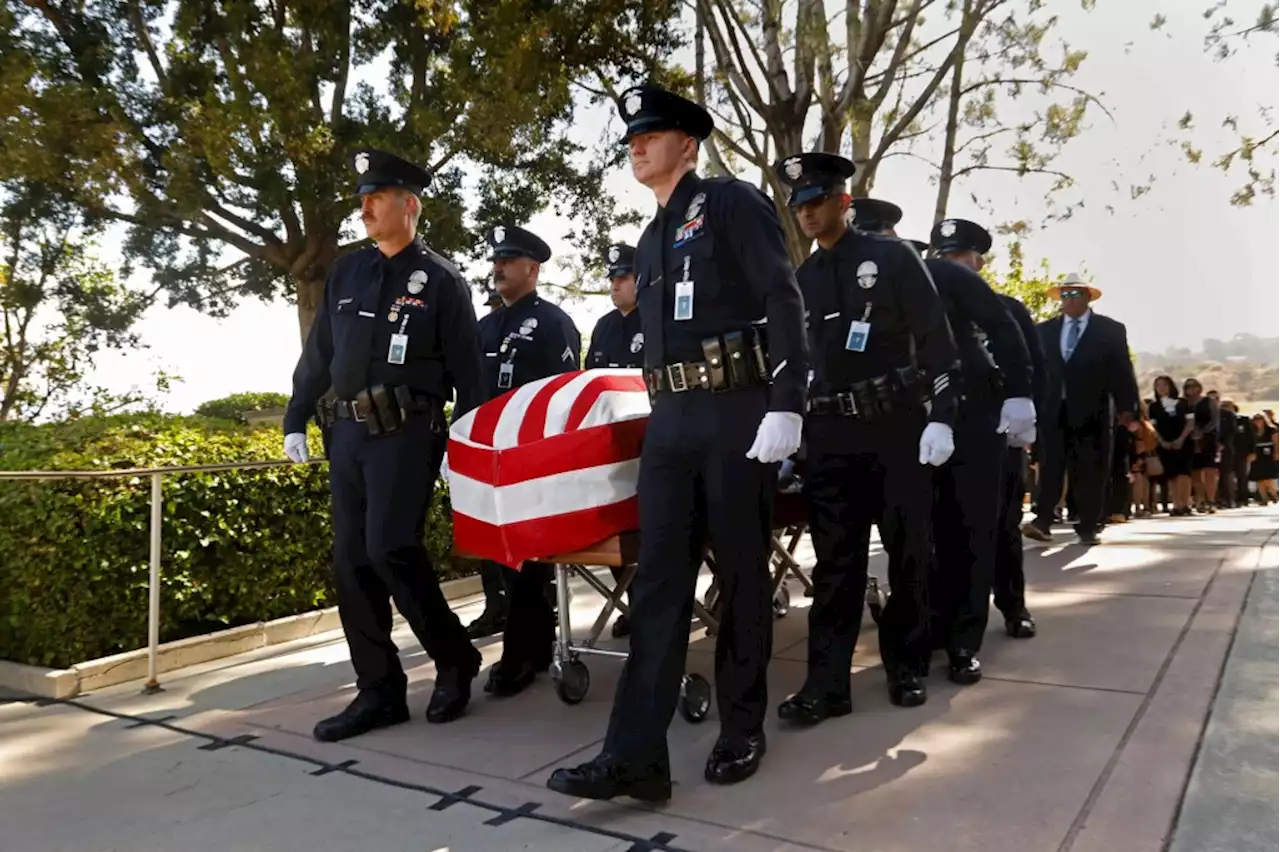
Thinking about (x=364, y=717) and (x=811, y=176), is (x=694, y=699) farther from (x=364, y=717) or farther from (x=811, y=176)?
(x=811, y=176)

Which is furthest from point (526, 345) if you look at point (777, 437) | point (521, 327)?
point (777, 437)

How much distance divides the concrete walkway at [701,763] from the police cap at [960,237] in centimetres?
174

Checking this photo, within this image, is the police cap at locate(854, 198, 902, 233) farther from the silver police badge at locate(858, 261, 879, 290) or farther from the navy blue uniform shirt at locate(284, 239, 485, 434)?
the navy blue uniform shirt at locate(284, 239, 485, 434)

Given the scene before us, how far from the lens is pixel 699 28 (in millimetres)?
A: 12555

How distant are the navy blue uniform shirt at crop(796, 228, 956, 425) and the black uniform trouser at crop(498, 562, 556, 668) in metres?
1.41

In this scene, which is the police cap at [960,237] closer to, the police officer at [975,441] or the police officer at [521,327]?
the police officer at [975,441]

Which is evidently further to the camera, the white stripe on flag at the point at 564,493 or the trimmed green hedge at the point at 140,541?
the trimmed green hedge at the point at 140,541

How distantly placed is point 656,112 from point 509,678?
7.29 feet

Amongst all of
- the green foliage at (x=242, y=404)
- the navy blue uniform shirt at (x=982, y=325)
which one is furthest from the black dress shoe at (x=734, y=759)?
the green foliage at (x=242, y=404)

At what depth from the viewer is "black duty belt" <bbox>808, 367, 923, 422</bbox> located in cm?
353

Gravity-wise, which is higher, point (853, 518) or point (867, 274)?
point (867, 274)

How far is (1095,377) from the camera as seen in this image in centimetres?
751

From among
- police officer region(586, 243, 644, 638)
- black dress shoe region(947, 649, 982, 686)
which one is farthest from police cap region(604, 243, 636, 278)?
black dress shoe region(947, 649, 982, 686)

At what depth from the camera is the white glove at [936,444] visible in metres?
3.48
